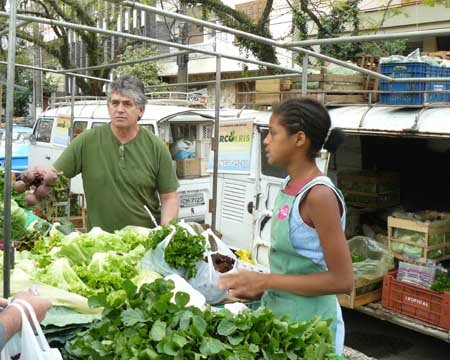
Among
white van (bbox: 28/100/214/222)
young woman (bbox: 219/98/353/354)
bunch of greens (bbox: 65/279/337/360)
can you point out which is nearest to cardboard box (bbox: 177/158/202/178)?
white van (bbox: 28/100/214/222)

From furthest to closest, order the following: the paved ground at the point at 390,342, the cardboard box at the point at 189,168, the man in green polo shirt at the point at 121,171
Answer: the cardboard box at the point at 189,168, the paved ground at the point at 390,342, the man in green polo shirt at the point at 121,171

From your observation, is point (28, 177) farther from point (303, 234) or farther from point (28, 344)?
point (303, 234)

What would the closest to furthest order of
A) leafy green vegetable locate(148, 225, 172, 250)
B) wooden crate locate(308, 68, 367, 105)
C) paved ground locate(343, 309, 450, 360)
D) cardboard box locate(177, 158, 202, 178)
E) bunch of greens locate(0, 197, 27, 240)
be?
leafy green vegetable locate(148, 225, 172, 250) < bunch of greens locate(0, 197, 27, 240) < paved ground locate(343, 309, 450, 360) < wooden crate locate(308, 68, 367, 105) < cardboard box locate(177, 158, 202, 178)

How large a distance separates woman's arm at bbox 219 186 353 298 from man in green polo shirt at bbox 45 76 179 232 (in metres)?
1.62

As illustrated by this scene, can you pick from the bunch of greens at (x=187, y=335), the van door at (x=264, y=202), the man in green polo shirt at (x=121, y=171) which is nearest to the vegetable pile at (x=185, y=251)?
the bunch of greens at (x=187, y=335)

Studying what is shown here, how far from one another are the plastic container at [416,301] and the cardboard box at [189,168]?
4040 millimetres

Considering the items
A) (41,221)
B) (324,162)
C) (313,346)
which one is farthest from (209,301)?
(324,162)

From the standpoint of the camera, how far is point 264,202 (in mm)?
6871

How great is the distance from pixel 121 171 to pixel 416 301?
3.68 m

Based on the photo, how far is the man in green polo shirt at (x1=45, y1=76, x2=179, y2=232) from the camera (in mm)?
3910

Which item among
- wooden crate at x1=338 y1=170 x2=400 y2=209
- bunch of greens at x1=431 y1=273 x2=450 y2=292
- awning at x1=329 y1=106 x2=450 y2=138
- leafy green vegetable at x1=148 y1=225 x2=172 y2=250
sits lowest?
bunch of greens at x1=431 y1=273 x2=450 y2=292

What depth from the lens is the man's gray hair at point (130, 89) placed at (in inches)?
147

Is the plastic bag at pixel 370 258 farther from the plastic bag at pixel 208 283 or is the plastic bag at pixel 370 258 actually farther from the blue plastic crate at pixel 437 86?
the plastic bag at pixel 208 283

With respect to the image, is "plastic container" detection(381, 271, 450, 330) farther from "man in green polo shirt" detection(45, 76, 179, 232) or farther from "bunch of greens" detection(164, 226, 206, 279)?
"bunch of greens" detection(164, 226, 206, 279)
